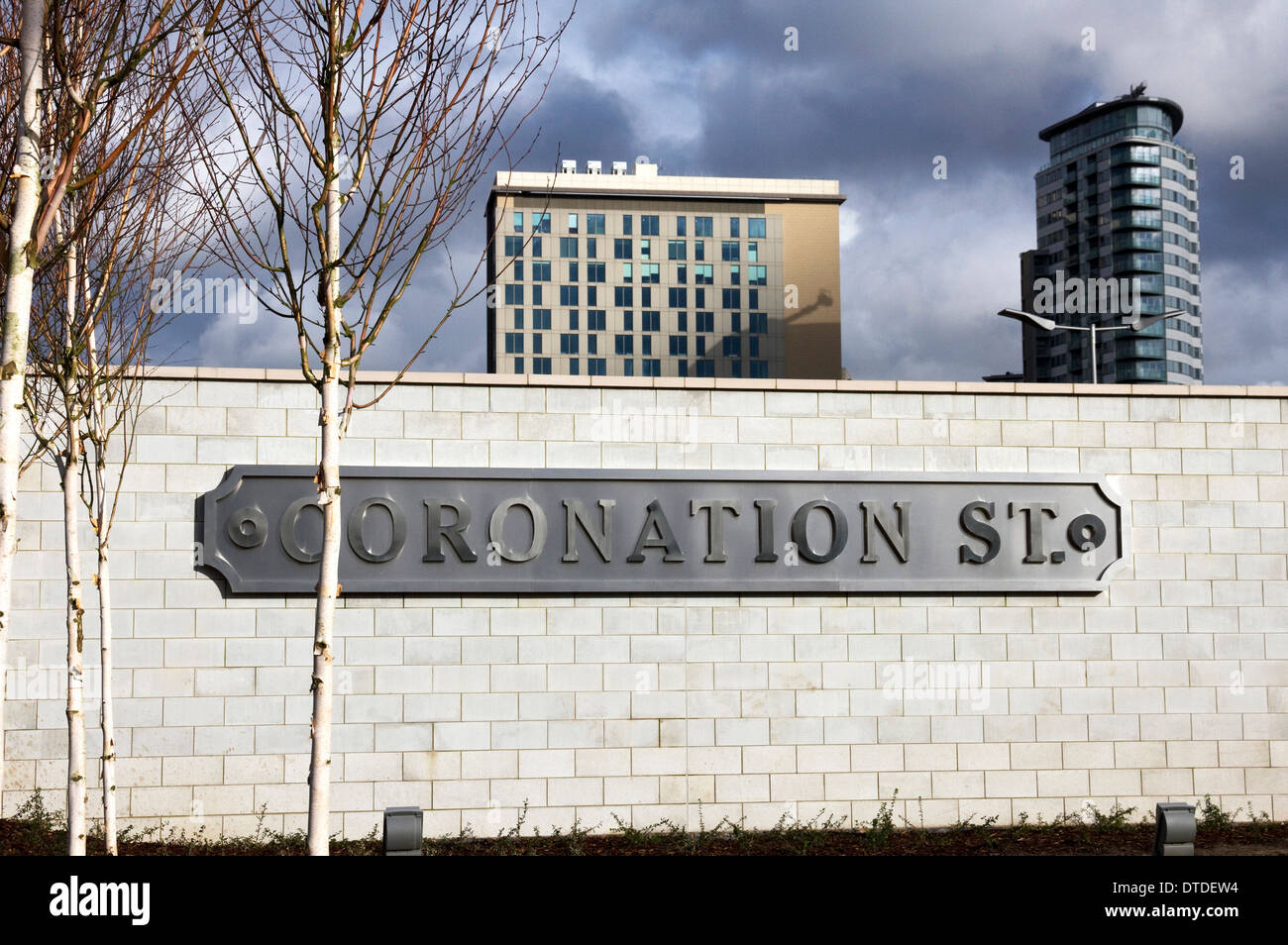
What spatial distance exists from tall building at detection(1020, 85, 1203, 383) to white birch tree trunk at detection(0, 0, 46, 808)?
3851 inches

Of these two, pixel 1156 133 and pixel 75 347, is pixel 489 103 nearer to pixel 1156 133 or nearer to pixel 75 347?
pixel 75 347

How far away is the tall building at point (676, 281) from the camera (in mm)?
96438

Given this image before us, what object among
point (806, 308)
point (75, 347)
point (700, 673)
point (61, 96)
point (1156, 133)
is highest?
point (1156, 133)

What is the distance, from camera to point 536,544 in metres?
9.84

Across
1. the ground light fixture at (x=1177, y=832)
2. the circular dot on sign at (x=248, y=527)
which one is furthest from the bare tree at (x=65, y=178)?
the ground light fixture at (x=1177, y=832)

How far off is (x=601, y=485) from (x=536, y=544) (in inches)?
29.5

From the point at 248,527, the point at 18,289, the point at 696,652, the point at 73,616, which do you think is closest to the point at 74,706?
the point at 73,616

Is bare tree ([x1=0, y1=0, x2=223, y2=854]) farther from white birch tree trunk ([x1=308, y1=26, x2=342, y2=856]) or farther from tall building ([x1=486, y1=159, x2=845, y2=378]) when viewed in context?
tall building ([x1=486, y1=159, x2=845, y2=378])

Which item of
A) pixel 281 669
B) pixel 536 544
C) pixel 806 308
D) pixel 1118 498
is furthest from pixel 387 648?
pixel 806 308

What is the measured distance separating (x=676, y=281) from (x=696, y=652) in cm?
9125

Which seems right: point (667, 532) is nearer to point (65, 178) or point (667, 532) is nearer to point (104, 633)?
point (104, 633)

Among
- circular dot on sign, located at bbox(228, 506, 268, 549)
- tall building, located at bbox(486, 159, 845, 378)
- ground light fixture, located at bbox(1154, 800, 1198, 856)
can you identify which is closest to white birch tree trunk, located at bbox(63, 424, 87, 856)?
circular dot on sign, located at bbox(228, 506, 268, 549)

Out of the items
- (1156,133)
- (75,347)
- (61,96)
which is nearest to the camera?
(61,96)

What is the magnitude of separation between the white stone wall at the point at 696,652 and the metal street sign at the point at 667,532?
0.18 meters
